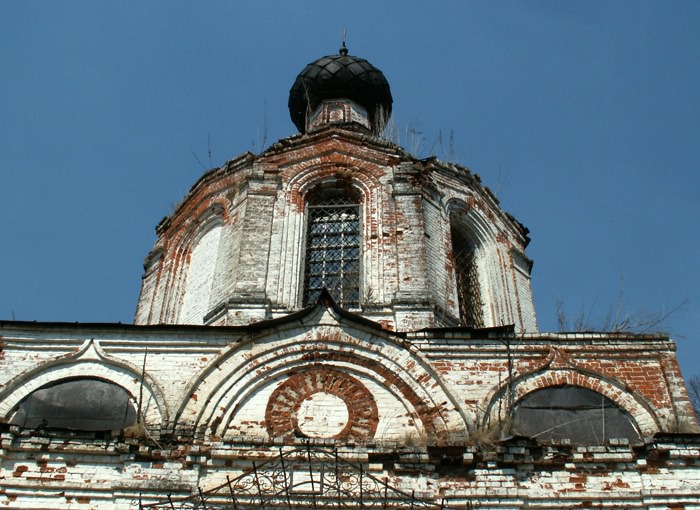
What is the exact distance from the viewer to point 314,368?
1085 centimetres

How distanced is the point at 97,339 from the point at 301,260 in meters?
3.10

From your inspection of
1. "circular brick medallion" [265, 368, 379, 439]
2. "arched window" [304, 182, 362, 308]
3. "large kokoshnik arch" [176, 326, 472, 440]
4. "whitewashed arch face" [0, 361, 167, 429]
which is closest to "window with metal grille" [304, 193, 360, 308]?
"arched window" [304, 182, 362, 308]

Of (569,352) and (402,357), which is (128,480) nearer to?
(402,357)

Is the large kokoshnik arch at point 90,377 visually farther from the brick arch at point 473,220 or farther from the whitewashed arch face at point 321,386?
the brick arch at point 473,220

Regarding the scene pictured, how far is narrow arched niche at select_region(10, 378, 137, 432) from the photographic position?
10.4 meters

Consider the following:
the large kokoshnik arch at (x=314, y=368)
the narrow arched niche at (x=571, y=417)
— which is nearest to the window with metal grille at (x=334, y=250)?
the large kokoshnik arch at (x=314, y=368)

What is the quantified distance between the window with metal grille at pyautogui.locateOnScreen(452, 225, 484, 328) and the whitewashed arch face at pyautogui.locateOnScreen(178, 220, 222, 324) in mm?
3461

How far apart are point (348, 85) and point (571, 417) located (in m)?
9.37

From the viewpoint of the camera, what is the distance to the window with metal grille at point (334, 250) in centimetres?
1292

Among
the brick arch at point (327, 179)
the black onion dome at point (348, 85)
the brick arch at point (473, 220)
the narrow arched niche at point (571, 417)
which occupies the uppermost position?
the black onion dome at point (348, 85)

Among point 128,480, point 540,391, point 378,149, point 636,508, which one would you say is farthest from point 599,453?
point 378,149

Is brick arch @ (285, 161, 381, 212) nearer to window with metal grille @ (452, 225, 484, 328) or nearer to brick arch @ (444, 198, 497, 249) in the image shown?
brick arch @ (444, 198, 497, 249)

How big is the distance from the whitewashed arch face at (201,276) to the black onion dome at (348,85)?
15.0ft

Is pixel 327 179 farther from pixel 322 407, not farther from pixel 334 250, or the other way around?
pixel 322 407
